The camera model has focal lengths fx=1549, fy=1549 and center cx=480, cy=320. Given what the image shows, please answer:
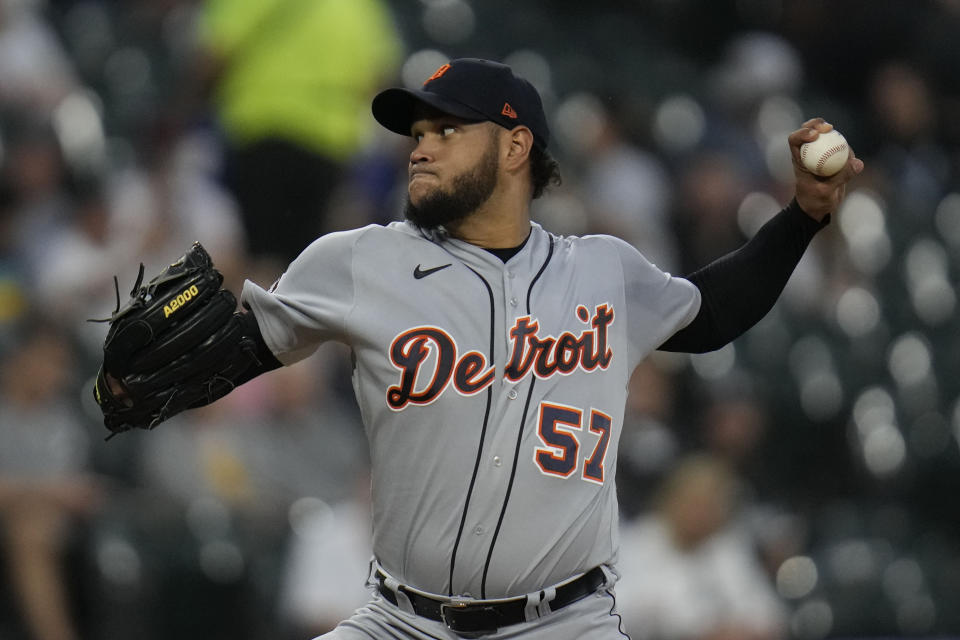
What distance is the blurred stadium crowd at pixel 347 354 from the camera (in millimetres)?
5535

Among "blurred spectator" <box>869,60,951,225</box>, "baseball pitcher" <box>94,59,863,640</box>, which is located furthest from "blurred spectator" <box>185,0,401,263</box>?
"blurred spectator" <box>869,60,951,225</box>

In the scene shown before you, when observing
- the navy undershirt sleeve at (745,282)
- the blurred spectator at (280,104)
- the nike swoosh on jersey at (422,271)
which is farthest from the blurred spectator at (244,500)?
the nike swoosh on jersey at (422,271)

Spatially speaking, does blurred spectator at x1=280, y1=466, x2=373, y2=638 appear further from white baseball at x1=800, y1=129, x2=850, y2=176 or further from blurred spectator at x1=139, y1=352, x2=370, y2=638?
white baseball at x1=800, y1=129, x2=850, y2=176

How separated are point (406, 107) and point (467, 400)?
70 cm

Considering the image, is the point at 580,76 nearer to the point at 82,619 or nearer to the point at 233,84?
the point at 233,84

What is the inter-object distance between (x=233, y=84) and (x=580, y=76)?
232 centimetres

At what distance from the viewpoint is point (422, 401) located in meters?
3.12

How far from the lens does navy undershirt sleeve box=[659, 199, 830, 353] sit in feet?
11.4

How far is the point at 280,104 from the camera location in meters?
6.50

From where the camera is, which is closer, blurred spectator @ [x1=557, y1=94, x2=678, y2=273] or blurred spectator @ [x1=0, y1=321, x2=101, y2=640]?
blurred spectator @ [x1=0, y1=321, x2=101, y2=640]

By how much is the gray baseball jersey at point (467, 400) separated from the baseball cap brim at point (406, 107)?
279mm

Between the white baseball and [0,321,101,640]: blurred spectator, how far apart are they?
3.05 meters

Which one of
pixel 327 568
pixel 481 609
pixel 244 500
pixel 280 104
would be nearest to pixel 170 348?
pixel 481 609

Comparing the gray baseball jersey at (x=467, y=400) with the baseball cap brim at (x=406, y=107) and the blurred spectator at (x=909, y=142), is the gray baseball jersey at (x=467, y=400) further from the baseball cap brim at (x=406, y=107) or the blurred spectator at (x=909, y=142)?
the blurred spectator at (x=909, y=142)
